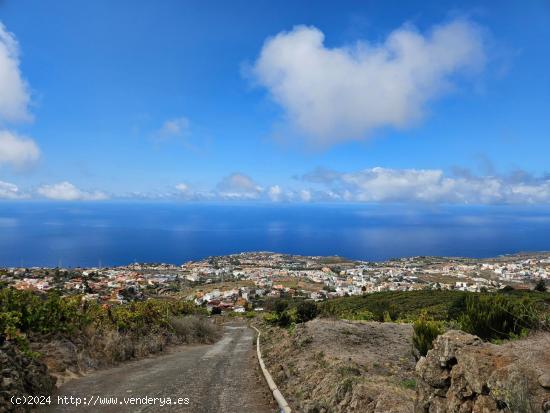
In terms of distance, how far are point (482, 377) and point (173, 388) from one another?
560cm

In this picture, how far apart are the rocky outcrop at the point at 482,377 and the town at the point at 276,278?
41.9 meters

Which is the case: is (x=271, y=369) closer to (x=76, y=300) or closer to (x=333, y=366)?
(x=333, y=366)

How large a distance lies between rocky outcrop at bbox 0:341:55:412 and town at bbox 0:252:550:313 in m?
37.0

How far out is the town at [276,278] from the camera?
2198 inches

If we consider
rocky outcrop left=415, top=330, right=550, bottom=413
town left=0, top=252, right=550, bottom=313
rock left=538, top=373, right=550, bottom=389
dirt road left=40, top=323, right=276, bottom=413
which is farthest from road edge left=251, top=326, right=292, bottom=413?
town left=0, top=252, right=550, bottom=313

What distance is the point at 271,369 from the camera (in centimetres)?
925

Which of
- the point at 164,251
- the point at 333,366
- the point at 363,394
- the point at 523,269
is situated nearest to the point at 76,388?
the point at 333,366

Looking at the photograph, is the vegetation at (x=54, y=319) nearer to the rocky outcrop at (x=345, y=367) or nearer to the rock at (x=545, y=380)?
the rocky outcrop at (x=345, y=367)

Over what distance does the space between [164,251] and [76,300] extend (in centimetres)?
14540

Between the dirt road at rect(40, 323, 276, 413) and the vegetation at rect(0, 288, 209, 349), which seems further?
the vegetation at rect(0, 288, 209, 349)

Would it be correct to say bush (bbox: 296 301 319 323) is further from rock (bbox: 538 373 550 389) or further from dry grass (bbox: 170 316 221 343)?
rock (bbox: 538 373 550 389)

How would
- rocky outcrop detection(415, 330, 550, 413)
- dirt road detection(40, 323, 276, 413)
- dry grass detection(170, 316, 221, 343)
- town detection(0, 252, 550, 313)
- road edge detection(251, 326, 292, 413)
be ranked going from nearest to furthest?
rocky outcrop detection(415, 330, 550, 413), road edge detection(251, 326, 292, 413), dirt road detection(40, 323, 276, 413), dry grass detection(170, 316, 221, 343), town detection(0, 252, 550, 313)

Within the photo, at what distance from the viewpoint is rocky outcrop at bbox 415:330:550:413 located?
3.33 m

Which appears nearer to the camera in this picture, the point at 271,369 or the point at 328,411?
the point at 328,411
